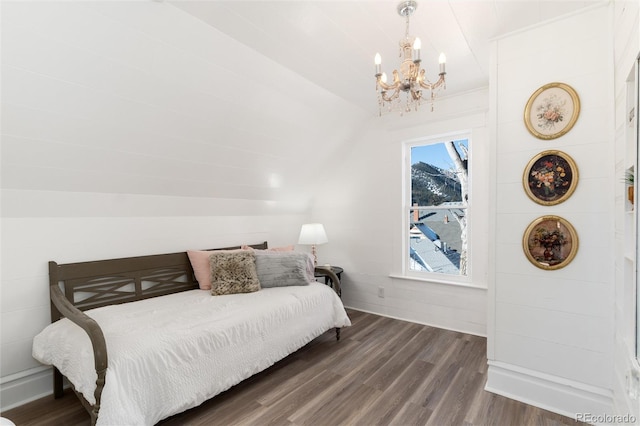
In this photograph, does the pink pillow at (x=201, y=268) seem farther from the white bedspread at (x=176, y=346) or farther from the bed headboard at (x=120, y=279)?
the white bedspread at (x=176, y=346)

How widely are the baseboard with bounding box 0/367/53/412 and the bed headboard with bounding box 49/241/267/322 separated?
38 centimetres

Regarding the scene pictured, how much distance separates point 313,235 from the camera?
12.7 feet

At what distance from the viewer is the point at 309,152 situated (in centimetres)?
359

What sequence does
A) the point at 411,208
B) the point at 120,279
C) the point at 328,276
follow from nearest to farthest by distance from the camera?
the point at 120,279 → the point at 328,276 → the point at 411,208

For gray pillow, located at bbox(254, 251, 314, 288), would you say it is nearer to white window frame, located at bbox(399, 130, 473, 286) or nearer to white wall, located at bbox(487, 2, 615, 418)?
white window frame, located at bbox(399, 130, 473, 286)

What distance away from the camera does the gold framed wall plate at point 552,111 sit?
1.93m

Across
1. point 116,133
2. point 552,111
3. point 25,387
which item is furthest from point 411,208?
point 25,387

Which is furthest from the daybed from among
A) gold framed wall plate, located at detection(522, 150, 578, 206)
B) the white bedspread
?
gold framed wall plate, located at detection(522, 150, 578, 206)

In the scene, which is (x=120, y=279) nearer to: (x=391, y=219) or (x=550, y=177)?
(x=391, y=219)

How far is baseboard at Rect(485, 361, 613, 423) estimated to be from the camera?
185 cm

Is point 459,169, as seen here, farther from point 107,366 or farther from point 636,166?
point 107,366

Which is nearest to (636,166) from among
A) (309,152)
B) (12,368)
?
(309,152)

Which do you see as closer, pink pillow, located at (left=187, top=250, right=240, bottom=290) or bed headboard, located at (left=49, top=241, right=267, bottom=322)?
bed headboard, located at (left=49, top=241, right=267, bottom=322)

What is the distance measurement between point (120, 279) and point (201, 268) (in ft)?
2.24
